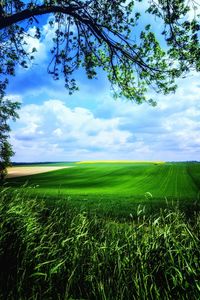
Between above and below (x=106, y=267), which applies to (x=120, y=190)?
below

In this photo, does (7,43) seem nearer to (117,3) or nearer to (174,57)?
(117,3)

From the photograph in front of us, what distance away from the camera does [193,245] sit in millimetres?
5676

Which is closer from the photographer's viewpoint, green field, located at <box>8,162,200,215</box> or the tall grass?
the tall grass

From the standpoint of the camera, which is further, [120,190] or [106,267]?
[120,190]

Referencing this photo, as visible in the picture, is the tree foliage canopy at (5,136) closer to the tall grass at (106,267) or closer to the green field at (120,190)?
the green field at (120,190)

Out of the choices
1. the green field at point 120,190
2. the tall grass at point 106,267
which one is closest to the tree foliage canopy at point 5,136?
the green field at point 120,190

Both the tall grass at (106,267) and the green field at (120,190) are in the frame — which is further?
the green field at (120,190)

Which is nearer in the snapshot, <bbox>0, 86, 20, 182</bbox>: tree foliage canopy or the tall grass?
the tall grass

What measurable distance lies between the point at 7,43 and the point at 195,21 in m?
9.88

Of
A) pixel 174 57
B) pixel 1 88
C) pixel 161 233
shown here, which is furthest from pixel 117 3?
pixel 161 233

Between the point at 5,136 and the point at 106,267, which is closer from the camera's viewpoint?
the point at 106,267

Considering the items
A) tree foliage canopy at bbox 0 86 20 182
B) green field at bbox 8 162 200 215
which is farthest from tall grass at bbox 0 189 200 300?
tree foliage canopy at bbox 0 86 20 182

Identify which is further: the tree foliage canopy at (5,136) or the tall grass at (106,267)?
the tree foliage canopy at (5,136)

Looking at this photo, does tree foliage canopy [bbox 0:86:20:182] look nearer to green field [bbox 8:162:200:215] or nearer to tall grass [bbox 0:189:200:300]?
green field [bbox 8:162:200:215]
